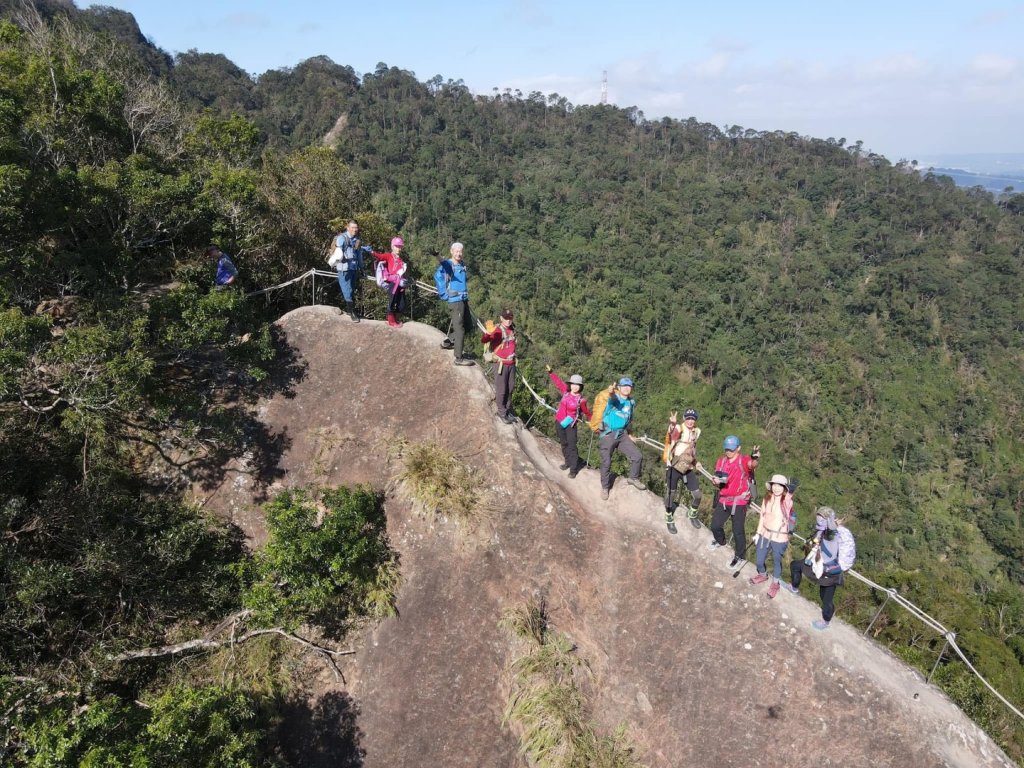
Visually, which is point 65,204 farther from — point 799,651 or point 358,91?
point 358,91

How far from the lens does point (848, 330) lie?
266 feet

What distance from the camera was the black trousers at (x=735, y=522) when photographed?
28.9 feet

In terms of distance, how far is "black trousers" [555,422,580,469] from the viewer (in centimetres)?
1033

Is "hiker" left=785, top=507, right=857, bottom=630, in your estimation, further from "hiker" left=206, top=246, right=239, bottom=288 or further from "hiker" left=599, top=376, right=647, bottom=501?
"hiker" left=206, top=246, right=239, bottom=288

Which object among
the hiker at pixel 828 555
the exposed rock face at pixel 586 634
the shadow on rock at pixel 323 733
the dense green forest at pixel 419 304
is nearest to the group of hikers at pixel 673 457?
the hiker at pixel 828 555

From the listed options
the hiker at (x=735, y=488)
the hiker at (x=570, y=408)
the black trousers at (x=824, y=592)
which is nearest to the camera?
the black trousers at (x=824, y=592)

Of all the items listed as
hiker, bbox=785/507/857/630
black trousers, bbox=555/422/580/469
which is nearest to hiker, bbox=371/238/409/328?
black trousers, bbox=555/422/580/469

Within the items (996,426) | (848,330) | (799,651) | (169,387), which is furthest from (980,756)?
(848,330)

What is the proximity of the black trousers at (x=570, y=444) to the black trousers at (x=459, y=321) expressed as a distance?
2631 millimetres

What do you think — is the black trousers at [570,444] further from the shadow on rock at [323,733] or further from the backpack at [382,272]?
the shadow on rock at [323,733]

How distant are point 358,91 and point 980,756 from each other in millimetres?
110384

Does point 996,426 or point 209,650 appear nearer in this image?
point 209,650

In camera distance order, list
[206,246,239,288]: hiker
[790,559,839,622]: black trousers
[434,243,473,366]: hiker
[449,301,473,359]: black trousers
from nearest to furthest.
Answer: [790,559,839,622]: black trousers, [434,243,473,366]: hiker, [206,246,239,288]: hiker, [449,301,473,359]: black trousers

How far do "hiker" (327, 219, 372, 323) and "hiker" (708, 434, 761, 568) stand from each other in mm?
8061
